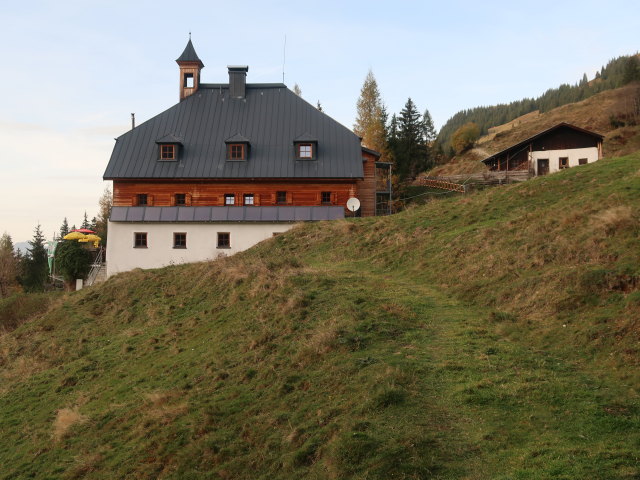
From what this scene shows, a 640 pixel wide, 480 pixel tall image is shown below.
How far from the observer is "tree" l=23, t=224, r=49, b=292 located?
80.0 meters

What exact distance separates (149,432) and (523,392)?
8201 millimetres

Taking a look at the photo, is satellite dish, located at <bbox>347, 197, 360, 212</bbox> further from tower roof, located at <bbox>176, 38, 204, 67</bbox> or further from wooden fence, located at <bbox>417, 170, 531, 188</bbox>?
tower roof, located at <bbox>176, 38, 204, 67</bbox>

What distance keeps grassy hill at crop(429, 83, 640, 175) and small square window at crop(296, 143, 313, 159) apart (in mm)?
35947

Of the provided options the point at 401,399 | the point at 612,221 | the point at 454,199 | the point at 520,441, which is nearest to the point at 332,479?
the point at 401,399

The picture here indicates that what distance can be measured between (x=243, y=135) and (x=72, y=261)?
15.0 metres

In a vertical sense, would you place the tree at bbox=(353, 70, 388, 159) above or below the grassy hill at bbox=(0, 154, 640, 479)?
above

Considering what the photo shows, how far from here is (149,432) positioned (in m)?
13.2

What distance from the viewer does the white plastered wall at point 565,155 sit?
45.3m

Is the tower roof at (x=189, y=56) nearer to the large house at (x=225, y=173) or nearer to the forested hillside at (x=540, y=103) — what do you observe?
the large house at (x=225, y=173)

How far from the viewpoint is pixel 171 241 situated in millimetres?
37500

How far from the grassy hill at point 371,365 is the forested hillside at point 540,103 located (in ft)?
383

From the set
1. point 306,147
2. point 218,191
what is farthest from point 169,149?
point 306,147

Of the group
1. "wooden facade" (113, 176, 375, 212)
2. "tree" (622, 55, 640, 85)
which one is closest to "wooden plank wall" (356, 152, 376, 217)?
"wooden facade" (113, 176, 375, 212)

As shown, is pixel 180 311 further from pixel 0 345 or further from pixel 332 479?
pixel 332 479
